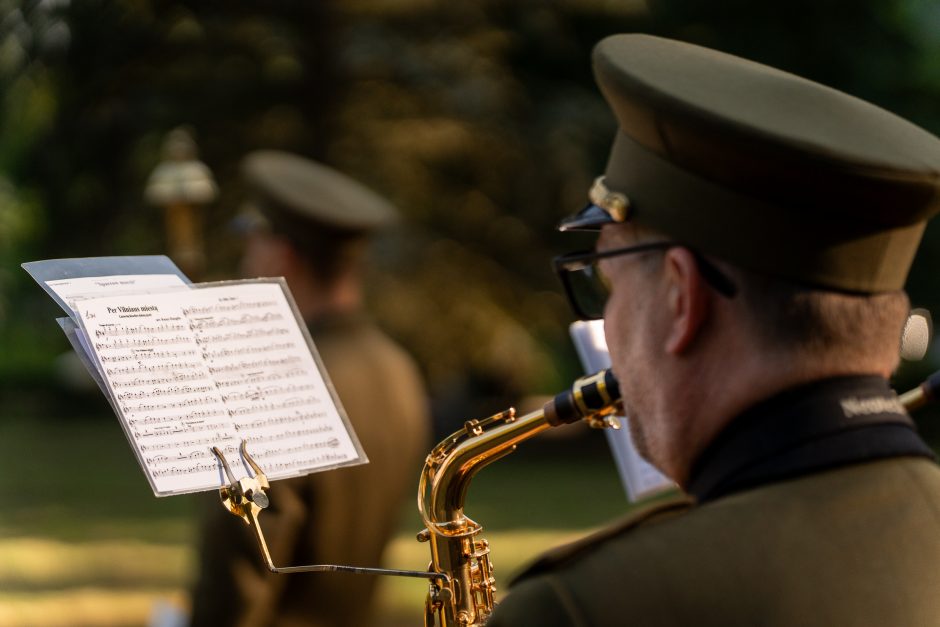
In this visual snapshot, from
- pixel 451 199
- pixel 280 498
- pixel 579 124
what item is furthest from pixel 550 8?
pixel 280 498

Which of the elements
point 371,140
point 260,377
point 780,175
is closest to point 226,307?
point 260,377

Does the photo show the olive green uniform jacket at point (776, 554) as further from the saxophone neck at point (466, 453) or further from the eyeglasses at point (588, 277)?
the saxophone neck at point (466, 453)

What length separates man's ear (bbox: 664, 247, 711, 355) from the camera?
1733mm

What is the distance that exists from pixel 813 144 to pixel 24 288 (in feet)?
65.9

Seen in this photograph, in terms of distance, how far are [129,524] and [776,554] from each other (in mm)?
15416

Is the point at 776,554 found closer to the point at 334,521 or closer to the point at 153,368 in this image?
the point at 153,368

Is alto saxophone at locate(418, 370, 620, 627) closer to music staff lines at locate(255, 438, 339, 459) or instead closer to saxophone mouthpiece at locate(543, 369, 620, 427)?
saxophone mouthpiece at locate(543, 369, 620, 427)

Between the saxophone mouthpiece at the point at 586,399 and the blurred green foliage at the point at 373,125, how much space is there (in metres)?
12.6

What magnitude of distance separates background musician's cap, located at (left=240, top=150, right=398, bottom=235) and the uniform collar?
3580 mm

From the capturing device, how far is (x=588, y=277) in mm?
2166

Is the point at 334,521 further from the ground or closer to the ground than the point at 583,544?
closer to the ground

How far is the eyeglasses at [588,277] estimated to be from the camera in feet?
6.10

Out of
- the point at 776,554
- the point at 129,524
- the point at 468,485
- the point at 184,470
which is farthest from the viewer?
the point at 129,524

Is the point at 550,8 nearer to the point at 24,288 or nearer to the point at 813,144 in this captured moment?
the point at 24,288
